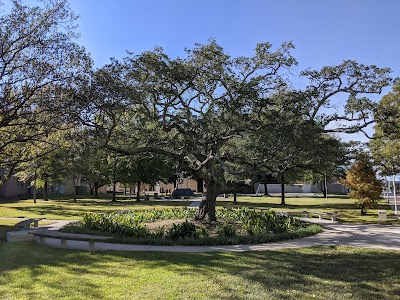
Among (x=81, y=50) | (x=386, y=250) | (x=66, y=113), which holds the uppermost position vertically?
(x=81, y=50)

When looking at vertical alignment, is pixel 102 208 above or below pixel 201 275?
below

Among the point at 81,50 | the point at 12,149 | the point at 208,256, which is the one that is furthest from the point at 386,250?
the point at 12,149

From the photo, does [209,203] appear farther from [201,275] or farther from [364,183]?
[364,183]

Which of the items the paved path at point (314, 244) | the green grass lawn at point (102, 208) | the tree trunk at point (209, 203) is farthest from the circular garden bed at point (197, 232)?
the green grass lawn at point (102, 208)

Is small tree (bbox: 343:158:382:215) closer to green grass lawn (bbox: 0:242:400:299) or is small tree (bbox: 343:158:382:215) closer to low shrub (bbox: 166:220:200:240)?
green grass lawn (bbox: 0:242:400:299)

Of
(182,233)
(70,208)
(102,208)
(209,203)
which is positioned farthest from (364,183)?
(70,208)

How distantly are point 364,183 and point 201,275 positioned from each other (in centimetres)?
1694

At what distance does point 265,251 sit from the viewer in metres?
9.23

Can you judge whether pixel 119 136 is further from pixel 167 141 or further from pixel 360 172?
pixel 360 172

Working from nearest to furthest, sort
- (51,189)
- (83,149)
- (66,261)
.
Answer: (66,261) → (83,149) → (51,189)

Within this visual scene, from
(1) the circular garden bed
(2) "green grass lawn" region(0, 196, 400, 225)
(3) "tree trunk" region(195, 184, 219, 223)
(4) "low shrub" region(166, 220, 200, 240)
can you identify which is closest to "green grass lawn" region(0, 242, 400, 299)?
(1) the circular garden bed

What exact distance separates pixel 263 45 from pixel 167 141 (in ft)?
17.7

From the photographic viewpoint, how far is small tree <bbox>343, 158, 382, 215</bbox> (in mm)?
20391

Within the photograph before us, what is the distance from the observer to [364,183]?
67.1 feet
